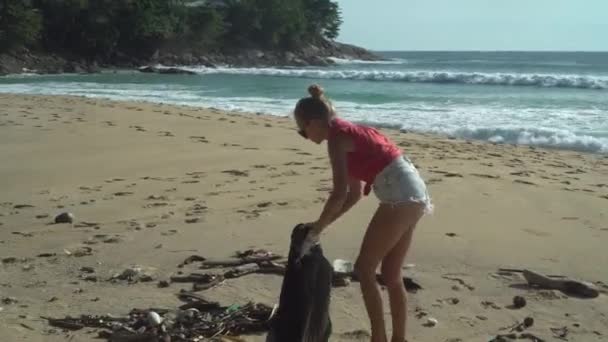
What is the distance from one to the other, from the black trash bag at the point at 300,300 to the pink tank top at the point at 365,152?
0.35 meters

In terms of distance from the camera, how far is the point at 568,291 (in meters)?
4.08

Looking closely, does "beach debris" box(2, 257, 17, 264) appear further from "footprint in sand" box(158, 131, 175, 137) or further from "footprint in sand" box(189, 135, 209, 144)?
"footprint in sand" box(158, 131, 175, 137)

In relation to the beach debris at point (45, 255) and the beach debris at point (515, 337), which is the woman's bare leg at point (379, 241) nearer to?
the beach debris at point (515, 337)

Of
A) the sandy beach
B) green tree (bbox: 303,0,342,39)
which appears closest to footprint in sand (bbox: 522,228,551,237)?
the sandy beach

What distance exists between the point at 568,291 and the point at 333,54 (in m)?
82.5

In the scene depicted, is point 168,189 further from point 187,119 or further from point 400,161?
point 187,119

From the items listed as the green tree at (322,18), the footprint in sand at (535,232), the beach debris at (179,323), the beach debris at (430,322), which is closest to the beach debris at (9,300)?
the beach debris at (179,323)

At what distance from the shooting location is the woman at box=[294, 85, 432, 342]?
2.95 metres

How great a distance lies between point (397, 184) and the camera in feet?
10.0

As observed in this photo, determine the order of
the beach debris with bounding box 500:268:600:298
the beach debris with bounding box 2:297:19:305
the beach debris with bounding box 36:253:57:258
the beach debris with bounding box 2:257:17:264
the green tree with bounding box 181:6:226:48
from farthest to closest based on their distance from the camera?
the green tree with bounding box 181:6:226:48
the beach debris with bounding box 36:253:57:258
the beach debris with bounding box 2:257:17:264
the beach debris with bounding box 500:268:600:298
the beach debris with bounding box 2:297:19:305

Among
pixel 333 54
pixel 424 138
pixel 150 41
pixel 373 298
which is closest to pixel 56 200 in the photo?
pixel 373 298

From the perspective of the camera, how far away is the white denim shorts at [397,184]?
305 centimetres

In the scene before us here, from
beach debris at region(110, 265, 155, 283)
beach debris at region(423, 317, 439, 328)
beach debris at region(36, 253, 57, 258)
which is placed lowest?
beach debris at region(36, 253, 57, 258)

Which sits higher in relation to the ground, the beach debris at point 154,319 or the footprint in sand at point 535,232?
the footprint in sand at point 535,232
